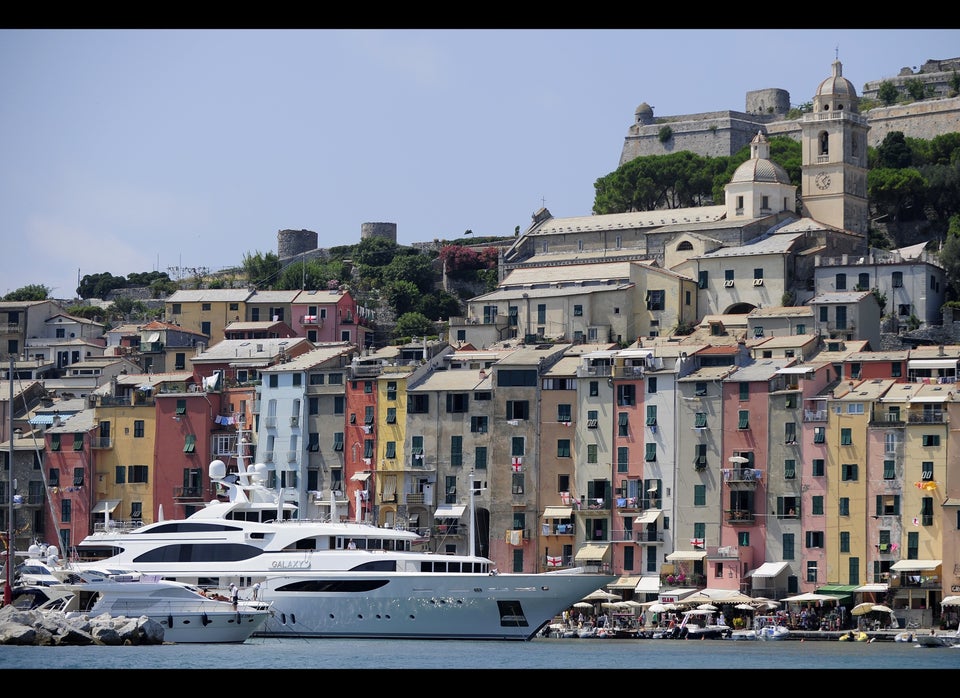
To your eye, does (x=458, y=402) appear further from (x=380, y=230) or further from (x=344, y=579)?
(x=380, y=230)

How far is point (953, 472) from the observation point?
52.2 metres

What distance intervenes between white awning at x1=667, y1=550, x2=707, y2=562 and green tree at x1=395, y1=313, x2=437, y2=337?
28.4 meters

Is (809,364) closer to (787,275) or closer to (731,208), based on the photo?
(787,275)

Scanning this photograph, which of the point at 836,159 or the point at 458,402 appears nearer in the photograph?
the point at 458,402

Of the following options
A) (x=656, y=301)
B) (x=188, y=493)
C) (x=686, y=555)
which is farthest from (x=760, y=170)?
(x=188, y=493)

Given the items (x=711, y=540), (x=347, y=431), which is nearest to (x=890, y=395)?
(x=711, y=540)

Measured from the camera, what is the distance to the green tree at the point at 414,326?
83.8 meters

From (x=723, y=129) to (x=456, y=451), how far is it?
159 feet

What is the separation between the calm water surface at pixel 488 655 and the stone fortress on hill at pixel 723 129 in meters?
55.8

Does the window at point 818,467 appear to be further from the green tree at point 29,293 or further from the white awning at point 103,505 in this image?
the green tree at point 29,293

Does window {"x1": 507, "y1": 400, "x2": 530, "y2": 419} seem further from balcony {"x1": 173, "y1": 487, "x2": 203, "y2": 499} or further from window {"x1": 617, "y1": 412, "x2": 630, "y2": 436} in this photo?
balcony {"x1": 173, "y1": 487, "x2": 203, "y2": 499}

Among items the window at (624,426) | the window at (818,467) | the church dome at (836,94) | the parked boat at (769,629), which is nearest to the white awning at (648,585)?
the parked boat at (769,629)

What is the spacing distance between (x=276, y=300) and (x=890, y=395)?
36.4 meters

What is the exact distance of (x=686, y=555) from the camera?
5669 cm
